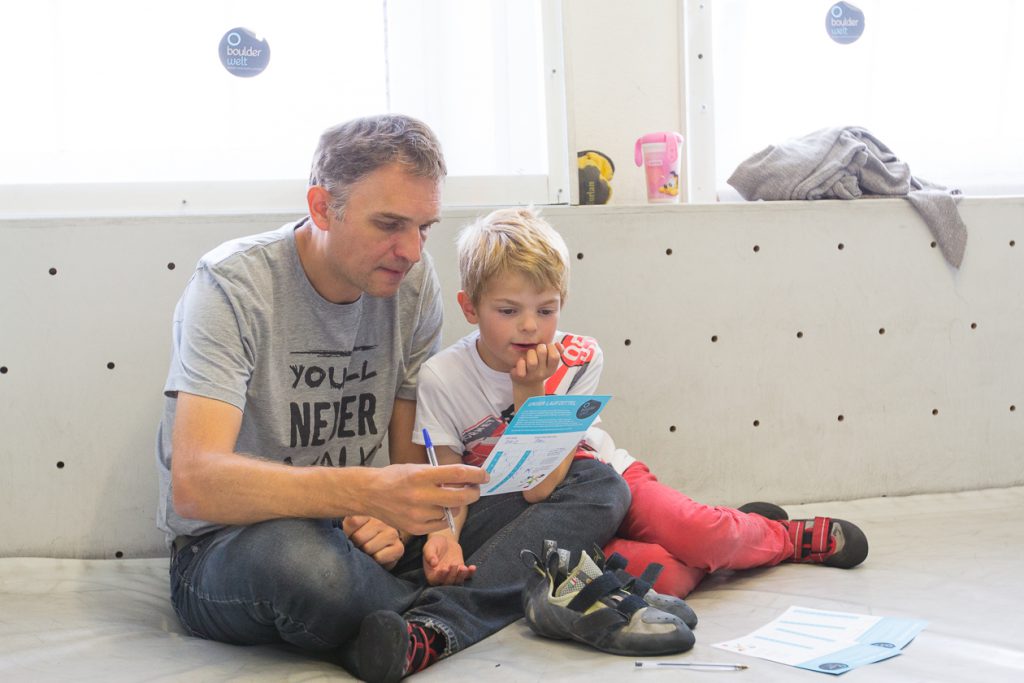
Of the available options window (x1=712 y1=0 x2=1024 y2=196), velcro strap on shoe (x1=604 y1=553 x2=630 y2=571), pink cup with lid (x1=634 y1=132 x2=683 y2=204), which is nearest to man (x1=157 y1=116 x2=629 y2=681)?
velcro strap on shoe (x1=604 y1=553 x2=630 y2=571)

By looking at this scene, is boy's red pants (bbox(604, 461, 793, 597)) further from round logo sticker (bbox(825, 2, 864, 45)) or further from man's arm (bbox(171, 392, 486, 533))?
round logo sticker (bbox(825, 2, 864, 45))

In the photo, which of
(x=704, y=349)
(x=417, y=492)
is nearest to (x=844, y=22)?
(x=704, y=349)

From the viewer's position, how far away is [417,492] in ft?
3.88

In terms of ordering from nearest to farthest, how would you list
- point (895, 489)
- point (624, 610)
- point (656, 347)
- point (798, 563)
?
point (624, 610)
point (798, 563)
point (656, 347)
point (895, 489)

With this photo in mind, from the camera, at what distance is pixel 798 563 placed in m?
1.69

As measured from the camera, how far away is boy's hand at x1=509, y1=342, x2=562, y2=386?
146 centimetres

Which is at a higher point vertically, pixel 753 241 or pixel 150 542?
pixel 753 241

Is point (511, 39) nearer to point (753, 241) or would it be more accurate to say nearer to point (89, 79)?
point (753, 241)

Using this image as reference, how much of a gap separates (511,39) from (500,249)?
69 cm

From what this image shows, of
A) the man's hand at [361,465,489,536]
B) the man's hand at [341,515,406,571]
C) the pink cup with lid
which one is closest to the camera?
the man's hand at [361,465,489,536]

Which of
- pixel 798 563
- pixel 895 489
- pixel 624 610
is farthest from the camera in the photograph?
pixel 895 489

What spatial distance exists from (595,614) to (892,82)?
1.59 m


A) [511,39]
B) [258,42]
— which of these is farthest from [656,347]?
[258,42]

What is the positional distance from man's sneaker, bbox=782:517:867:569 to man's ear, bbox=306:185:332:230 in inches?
38.0
